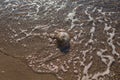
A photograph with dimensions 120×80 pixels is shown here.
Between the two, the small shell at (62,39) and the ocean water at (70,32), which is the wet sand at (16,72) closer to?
the ocean water at (70,32)

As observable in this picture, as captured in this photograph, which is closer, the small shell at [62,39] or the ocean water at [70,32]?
the ocean water at [70,32]

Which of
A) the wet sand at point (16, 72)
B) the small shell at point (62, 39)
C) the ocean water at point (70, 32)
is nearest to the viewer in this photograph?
the wet sand at point (16, 72)

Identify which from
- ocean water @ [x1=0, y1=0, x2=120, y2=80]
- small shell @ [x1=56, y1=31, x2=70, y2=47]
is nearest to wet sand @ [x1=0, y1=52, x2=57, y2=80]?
ocean water @ [x1=0, y1=0, x2=120, y2=80]

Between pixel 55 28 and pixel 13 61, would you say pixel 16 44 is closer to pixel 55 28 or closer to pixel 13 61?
pixel 13 61

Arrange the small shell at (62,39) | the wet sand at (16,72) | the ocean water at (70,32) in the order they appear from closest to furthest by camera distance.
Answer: the wet sand at (16,72)
the ocean water at (70,32)
the small shell at (62,39)

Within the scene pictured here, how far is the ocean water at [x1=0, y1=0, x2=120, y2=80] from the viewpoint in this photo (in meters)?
5.91

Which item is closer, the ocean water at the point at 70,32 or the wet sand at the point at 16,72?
the wet sand at the point at 16,72

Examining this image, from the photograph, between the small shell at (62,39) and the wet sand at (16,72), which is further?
the small shell at (62,39)

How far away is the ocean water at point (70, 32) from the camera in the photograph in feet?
19.4

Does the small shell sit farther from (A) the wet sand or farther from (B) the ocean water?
(A) the wet sand

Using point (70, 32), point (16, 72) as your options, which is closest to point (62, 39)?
point (70, 32)

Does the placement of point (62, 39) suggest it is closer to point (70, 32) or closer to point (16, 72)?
point (70, 32)

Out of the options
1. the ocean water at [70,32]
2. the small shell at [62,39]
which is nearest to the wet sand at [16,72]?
the ocean water at [70,32]

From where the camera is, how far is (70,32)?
7105mm
